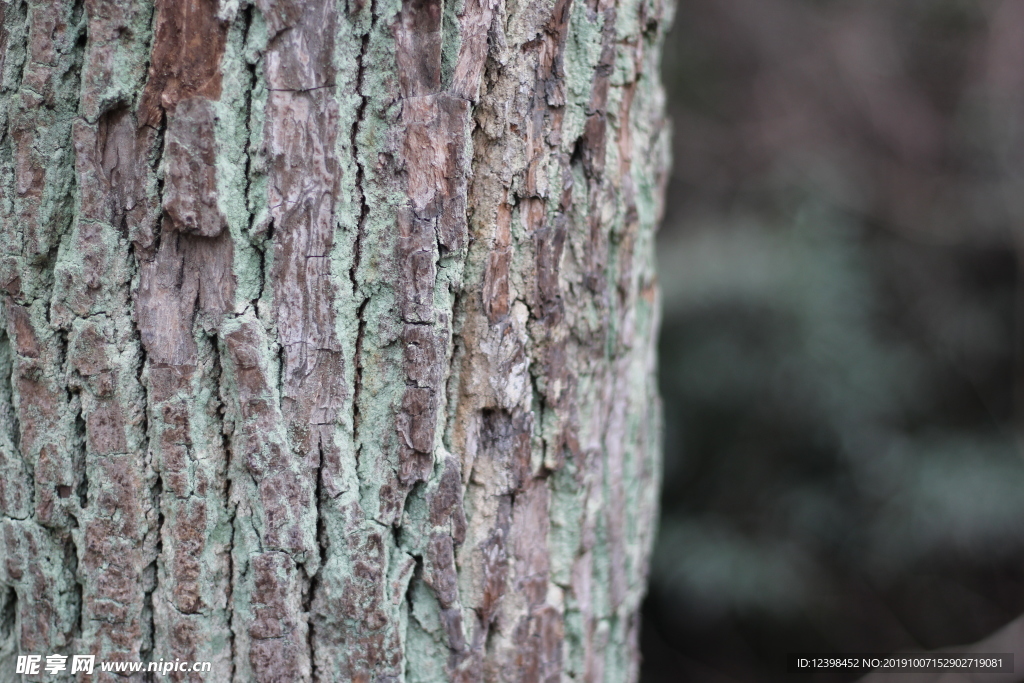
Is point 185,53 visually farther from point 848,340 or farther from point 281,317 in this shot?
point 848,340

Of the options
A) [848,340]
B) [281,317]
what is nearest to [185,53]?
[281,317]

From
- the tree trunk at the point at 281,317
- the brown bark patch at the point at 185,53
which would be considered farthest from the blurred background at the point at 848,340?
the brown bark patch at the point at 185,53

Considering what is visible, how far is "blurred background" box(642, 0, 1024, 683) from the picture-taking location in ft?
6.20

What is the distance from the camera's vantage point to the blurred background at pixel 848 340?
1.89m

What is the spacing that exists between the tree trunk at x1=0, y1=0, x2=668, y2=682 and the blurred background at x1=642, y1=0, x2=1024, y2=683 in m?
1.40

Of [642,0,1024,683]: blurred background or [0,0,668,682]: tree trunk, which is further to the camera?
[642,0,1024,683]: blurred background

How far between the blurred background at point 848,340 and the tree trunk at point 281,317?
1.40m

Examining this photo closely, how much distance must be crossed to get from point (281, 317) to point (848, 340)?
1.68 m

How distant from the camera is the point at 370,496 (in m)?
0.65

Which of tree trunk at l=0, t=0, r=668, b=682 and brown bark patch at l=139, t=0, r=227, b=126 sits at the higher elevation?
brown bark patch at l=139, t=0, r=227, b=126

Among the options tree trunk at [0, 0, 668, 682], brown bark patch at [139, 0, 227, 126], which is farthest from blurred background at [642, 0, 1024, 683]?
brown bark patch at [139, 0, 227, 126]

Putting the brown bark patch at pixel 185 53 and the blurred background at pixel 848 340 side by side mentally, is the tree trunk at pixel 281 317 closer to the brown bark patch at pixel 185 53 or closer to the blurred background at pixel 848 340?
the brown bark patch at pixel 185 53

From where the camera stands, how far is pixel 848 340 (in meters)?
1.91

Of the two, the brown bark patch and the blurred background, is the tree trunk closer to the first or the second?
the brown bark patch
